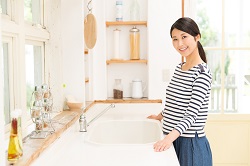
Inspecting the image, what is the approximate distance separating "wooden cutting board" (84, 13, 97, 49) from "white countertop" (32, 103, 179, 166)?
1.00 m

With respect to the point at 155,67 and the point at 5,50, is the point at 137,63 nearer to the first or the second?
the point at 155,67

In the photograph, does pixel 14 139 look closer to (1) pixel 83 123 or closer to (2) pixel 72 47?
(1) pixel 83 123

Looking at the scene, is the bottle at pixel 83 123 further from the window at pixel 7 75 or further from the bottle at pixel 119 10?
the bottle at pixel 119 10

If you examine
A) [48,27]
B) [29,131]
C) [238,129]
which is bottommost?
[238,129]

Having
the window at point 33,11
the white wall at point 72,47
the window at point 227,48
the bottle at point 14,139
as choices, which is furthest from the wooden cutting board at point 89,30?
the bottle at point 14,139

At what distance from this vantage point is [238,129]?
3387 millimetres

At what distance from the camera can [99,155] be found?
1.62 m

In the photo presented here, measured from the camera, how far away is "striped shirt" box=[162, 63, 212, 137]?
1795 mm

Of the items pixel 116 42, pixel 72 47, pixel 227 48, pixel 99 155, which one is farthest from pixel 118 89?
pixel 99 155

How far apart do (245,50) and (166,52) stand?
753 mm

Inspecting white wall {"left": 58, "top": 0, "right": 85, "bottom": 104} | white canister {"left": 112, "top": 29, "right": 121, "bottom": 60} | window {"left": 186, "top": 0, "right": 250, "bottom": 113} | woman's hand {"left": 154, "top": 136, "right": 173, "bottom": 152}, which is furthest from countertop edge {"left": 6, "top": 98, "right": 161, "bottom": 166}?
window {"left": 186, "top": 0, "right": 250, "bottom": 113}

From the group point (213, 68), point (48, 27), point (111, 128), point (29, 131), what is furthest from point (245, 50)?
point (29, 131)

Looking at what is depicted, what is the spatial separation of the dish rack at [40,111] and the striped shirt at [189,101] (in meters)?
0.63

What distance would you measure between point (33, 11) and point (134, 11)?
1.25 meters
